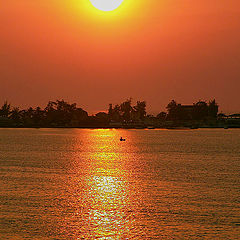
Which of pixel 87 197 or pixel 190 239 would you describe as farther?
pixel 87 197

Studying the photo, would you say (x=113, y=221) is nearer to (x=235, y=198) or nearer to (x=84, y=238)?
(x=84, y=238)

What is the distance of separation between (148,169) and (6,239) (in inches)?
1852

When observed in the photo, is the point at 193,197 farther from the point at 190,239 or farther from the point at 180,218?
the point at 190,239

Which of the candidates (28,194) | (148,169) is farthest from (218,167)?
(28,194)

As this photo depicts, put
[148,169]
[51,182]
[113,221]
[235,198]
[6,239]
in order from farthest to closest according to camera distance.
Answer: [148,169]
[51,182]
[235,198]
[113,221]
[6,239]

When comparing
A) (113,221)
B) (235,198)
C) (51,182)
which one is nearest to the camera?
(113,221)

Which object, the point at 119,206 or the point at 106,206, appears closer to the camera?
the point at 106,206

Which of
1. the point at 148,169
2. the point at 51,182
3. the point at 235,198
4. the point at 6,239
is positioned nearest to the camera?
the point at 6,239

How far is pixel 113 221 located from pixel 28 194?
1393 centimetres

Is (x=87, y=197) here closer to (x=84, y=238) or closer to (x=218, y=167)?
(x=84, y=238)

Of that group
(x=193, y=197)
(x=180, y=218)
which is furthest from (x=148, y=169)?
(x=180, y=218)

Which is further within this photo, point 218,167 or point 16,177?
point 218,167

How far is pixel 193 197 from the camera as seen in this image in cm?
4500

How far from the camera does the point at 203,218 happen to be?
117 feet
